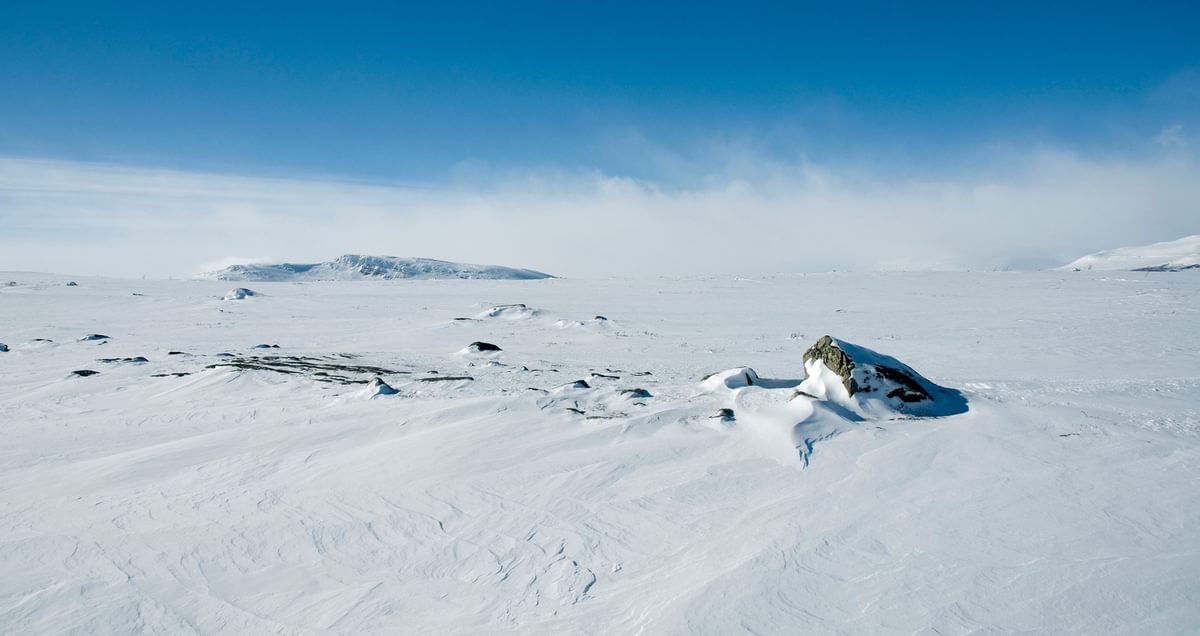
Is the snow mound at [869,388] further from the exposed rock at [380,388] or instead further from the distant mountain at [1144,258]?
the distant mountain at [1144,258]

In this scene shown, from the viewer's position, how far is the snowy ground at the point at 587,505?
12.9 ft

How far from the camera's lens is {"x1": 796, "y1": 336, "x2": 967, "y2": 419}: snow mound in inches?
293

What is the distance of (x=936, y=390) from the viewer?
8.12 meters

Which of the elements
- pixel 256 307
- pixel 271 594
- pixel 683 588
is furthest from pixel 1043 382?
pixel 256 307

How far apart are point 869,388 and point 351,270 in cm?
10515

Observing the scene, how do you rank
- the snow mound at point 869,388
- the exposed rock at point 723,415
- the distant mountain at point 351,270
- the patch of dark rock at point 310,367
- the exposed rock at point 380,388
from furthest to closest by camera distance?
1. the distant mountain at point 351,270
2. the patch of dark rock at point 310,367
3. the exposed rock at point 380,388
4. the snow mound at point 869,388
5. the exposed rock at point 723,415

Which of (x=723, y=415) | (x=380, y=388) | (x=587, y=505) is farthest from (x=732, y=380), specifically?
(x=380, y=388)

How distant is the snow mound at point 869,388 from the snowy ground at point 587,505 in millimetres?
421

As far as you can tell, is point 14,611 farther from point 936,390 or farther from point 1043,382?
point 1043,382

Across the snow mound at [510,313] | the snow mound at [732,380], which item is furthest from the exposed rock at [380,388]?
the snow mound at [510,313]

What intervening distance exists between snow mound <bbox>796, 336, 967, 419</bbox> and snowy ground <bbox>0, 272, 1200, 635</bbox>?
0.42 m

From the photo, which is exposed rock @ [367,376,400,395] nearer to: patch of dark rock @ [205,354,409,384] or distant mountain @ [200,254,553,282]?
patch of dark rock @ [205,354,409,384]

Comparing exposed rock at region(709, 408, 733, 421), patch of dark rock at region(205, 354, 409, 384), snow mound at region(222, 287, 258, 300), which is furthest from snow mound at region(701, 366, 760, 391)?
snow mound at region(222, 287, 258, 300)

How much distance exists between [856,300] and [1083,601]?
2388 cm
